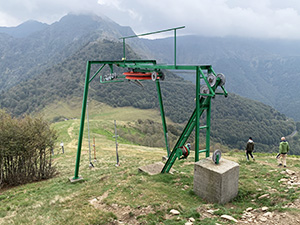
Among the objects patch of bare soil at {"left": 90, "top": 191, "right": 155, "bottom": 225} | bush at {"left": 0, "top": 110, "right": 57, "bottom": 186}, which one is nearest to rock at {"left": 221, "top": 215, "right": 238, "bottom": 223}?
patch of bare soil at {"left": 90, "top": 191, "right": 155, "bottom": 225}

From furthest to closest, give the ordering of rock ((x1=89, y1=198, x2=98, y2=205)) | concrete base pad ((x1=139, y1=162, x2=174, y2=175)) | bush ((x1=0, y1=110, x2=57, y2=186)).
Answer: bush ((x1=0, y1=110, x2=57, y2=186)), concrete base pad ((x1=139, y1=162, x2=174, y2=175)), rock ((x1=89, y1=198, x2=98, y2=205))

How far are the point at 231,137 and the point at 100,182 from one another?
11577cm

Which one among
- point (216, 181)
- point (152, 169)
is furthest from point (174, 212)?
point (152, 169)

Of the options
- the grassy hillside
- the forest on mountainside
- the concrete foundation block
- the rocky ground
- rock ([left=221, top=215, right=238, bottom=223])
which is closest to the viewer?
the rocky ground

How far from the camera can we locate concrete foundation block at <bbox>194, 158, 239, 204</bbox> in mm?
8641

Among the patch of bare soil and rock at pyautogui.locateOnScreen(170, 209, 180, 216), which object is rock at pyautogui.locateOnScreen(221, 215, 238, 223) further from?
the patch of bare soil

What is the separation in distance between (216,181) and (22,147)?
491 inches

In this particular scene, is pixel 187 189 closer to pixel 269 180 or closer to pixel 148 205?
pixel 148 205

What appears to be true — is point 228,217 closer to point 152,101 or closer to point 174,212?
point 174,212

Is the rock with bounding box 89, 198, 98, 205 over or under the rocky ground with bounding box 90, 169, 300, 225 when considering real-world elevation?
under

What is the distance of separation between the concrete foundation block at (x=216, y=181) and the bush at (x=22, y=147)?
1139 cm

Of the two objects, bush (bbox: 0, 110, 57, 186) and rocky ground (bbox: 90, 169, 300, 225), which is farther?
bush (bbox: 0, 110, 57, 186)

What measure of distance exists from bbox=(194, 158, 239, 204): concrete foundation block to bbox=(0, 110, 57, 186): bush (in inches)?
449

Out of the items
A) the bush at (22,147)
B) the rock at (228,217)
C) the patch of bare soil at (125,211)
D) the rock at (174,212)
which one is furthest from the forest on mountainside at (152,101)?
the rock at (228,217)
